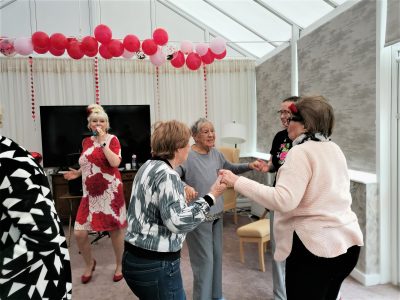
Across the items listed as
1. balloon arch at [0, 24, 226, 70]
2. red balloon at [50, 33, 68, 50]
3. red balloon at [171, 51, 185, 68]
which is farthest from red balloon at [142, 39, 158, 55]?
red balloon at [50, 33, 68, 50]

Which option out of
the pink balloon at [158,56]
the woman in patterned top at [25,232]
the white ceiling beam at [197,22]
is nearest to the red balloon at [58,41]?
the pink balloon at [158,56]

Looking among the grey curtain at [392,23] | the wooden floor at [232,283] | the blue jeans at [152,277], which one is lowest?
the wooden floor at [232,283]

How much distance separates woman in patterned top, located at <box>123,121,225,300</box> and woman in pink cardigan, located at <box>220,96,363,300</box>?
1.02 feet

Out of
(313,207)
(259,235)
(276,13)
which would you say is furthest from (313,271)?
(276,13)

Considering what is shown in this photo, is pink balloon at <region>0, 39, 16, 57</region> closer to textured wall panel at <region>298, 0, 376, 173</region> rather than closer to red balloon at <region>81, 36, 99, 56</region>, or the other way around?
red balloon at <region>81, 36, 99, 56</region>

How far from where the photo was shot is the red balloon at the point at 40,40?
3.83 metres

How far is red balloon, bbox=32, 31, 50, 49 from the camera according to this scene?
3826 millimetres

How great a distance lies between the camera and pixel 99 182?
9.15ft

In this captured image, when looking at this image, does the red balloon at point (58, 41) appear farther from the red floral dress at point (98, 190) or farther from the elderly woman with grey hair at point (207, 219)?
the elderly woman with grey hair at point (207, 219)

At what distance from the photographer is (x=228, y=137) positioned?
5008mm

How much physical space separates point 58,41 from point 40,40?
0.67ft

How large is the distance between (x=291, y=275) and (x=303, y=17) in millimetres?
3357

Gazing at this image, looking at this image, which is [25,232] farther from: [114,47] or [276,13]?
[276,13]

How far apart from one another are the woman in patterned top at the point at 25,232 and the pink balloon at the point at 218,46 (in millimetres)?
3510
